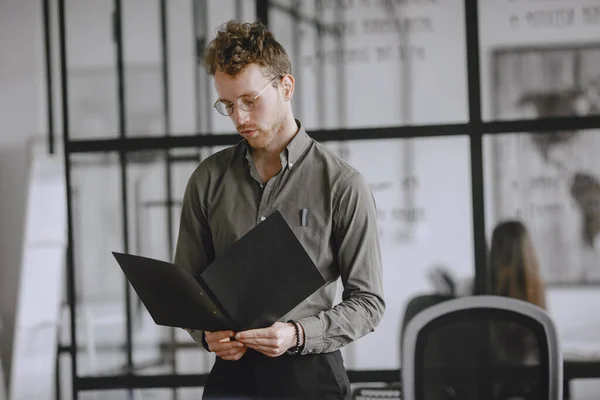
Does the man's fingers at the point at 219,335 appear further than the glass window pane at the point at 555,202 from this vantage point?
No

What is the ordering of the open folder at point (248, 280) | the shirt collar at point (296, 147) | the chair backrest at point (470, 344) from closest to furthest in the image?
the open folder at point (248, 280)
the shirt collar at point (296, 147)
the chair backrest at point (470, 344)

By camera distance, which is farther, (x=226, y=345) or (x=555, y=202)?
(x=555, y=202)

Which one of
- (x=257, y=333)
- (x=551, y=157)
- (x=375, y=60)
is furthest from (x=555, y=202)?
(x=257, y=333)

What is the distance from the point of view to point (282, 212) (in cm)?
173

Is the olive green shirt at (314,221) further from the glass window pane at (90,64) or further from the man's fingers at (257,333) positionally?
the glass window pane at (90,64)

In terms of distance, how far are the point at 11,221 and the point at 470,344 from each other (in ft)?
14.0

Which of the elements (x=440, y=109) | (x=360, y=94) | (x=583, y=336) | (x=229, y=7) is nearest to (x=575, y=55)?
(x=440, y=109)

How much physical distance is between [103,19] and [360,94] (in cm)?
123

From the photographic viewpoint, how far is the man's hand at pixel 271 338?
158cm

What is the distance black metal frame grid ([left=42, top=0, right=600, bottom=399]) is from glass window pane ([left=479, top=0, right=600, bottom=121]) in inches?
1.7

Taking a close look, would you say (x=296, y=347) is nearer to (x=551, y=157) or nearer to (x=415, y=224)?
(x=415, y=224)

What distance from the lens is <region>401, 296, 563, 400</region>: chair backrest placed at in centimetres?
192

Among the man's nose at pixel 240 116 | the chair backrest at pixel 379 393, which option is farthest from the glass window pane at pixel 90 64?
the man's nose at pixel 240 116

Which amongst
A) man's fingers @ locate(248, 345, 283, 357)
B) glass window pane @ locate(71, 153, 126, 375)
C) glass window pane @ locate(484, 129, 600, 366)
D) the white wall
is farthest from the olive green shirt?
the white wall
